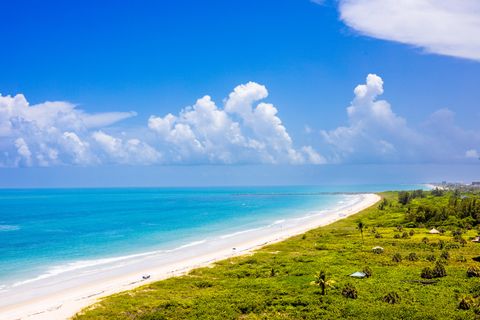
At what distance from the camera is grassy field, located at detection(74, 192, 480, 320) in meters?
39.2

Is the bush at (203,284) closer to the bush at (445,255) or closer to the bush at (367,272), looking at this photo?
the bush at (367,272)

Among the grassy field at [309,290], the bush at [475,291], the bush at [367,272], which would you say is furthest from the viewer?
the bush at [367,272]

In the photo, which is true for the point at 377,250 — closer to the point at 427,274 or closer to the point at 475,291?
the point at 427,274

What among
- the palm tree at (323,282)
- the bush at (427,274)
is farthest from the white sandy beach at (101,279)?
the bush at (427,274)

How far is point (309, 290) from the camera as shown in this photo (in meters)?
45.8

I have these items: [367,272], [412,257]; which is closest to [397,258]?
[412,257]

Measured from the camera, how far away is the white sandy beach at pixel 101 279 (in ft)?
146

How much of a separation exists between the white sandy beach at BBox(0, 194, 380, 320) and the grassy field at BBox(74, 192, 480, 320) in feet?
13.2

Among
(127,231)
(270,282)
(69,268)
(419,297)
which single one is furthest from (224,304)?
(127,231)

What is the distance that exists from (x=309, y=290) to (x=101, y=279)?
100 feet

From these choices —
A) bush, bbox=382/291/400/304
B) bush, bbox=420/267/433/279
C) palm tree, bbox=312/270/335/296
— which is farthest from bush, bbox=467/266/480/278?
palm tree, bbox=312/270/335/296

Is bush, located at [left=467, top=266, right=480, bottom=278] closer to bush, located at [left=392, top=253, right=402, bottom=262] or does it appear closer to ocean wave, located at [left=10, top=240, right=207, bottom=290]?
bush, located at [left=392, top=253, right=402, bottom=262]

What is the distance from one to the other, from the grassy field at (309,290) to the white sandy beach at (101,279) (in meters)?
4.02

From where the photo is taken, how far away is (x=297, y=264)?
5972 cm
